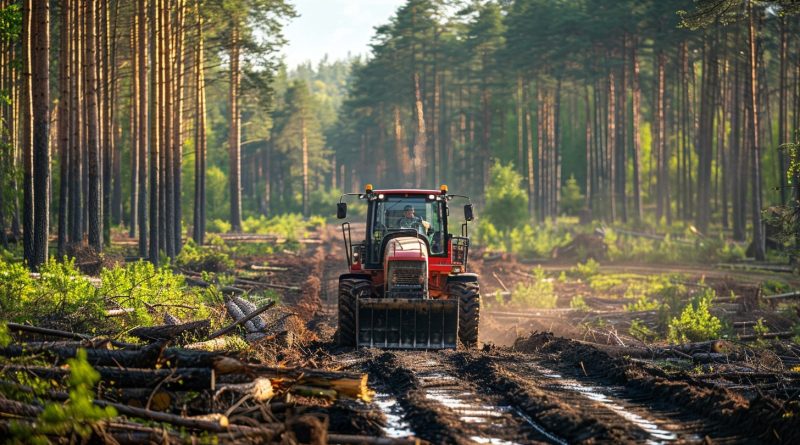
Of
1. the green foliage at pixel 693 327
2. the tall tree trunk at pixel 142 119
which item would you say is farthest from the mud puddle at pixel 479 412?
the tall tree trunk at pixel 142 119

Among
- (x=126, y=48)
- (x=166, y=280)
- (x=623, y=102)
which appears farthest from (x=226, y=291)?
(x=623, y=102)

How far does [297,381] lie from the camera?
9992mm

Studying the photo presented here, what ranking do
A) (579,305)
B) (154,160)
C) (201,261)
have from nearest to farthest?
(579,305)
(154,160)
(201,261)

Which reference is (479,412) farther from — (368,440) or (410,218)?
(410,218)

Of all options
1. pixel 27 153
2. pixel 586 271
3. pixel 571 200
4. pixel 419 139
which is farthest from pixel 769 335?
pixel 419 139

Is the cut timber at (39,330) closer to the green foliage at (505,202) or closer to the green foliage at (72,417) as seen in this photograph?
the green foliage at (72,417)

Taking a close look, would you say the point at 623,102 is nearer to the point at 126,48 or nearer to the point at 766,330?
the point at 126,48

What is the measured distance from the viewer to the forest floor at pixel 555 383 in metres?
9.00

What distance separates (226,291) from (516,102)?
5627 centimetres

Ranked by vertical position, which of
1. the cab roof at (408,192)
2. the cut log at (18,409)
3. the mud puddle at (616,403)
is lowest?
the mud puddle at (616,403)

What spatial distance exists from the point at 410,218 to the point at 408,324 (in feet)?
7.70

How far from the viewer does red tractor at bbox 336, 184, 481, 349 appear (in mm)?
16125

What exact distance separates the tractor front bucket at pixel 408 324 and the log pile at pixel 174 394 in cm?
526

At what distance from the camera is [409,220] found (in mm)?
17641
